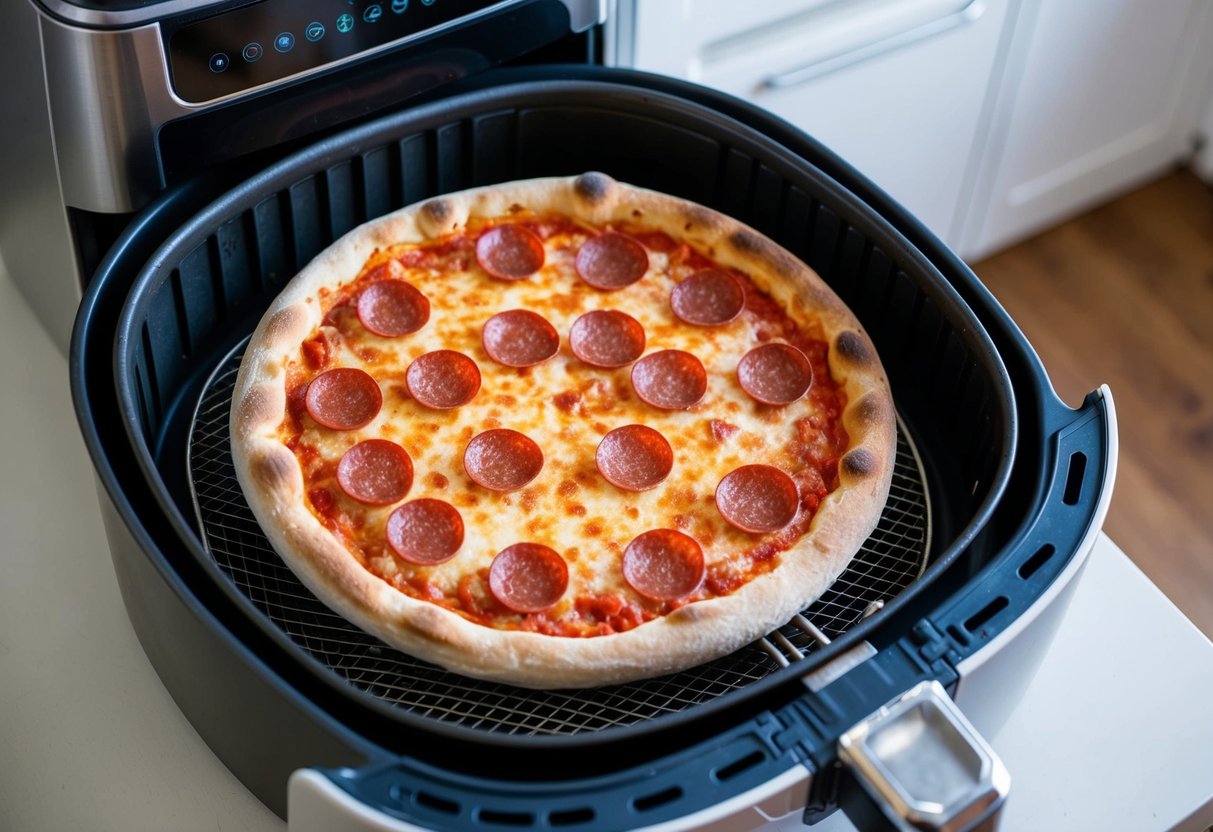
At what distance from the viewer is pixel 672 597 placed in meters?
1.29

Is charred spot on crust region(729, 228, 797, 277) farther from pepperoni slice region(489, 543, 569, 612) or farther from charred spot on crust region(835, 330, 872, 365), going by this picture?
pepperoni slice region(489, 543, 569, 612)

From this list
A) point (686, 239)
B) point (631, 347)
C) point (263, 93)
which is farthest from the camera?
point (686, 239)

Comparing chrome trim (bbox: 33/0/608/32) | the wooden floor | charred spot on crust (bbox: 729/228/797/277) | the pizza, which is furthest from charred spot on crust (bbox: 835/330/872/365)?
the wooden floor

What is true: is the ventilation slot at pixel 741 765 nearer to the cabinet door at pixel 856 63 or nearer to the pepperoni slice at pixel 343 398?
the pepperoni slice at pixel 343 398

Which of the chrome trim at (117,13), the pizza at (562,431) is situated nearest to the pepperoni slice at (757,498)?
the pizza at (562,431)

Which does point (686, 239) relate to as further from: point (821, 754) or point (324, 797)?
point (324, 797)

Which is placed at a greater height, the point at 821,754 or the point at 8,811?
the point at 821,754

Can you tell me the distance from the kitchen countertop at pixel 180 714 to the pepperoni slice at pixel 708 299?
1.61 feet

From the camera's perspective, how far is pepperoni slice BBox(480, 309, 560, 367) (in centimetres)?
150

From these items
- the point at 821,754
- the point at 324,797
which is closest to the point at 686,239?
the point at 821,754

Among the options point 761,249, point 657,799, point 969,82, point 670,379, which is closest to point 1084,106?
point 969,82

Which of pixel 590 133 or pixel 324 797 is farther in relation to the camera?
pixel 590 133

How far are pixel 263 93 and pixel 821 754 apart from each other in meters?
0.88

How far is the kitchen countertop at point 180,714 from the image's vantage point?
4.19ft
